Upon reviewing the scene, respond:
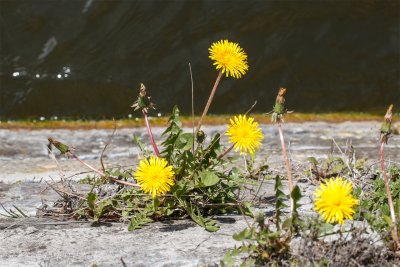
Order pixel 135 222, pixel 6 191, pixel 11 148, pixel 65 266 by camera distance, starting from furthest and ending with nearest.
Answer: pixel 11 148 < pixel 6 191 < pixel 135 222 < pixel 65 266

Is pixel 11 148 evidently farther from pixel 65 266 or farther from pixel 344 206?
pixel 344 206

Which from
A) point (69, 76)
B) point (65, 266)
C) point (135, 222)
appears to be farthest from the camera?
point (69, 76)

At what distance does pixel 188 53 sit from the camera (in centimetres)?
708

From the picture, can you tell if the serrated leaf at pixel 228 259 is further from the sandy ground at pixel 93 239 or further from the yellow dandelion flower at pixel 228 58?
the yellow dandelion flower at pixel 228 58

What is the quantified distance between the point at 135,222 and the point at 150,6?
4775mm

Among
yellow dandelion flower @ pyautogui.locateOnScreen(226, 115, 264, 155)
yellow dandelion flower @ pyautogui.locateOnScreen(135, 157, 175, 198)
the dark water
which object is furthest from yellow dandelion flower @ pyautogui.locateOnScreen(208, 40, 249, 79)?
the dark water

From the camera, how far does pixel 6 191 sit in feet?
11.2

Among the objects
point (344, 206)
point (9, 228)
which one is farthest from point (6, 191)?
point (344, 206)

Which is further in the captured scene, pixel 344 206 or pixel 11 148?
pixel 11 148

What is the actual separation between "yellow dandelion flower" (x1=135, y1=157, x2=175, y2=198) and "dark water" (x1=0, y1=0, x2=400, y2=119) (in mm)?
4438

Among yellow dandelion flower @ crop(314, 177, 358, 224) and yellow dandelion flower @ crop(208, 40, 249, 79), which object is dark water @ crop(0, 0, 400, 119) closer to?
yellow dandelion flower @ crop(208, 40, 249, 79)

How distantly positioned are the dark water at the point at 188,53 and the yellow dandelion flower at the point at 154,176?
14.6ft

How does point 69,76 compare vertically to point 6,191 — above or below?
above

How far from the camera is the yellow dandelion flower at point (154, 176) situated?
248 centimetres
